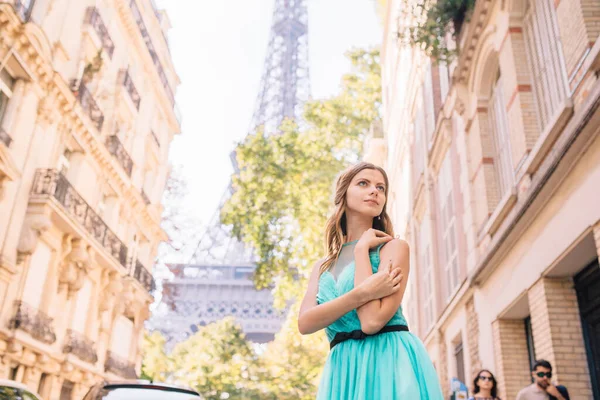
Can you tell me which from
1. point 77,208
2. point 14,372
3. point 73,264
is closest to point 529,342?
point 14,372

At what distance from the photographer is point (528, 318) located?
9562mm

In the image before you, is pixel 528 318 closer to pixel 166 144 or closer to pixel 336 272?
pixel 336 272

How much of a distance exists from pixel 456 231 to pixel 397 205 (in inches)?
465

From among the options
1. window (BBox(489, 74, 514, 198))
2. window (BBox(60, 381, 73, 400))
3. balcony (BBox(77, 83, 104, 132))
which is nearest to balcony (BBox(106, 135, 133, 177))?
balcony (BBox(77, 83, 104, 132))

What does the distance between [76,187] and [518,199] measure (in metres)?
14.5

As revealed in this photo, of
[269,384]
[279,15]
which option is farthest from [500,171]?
[279,15]

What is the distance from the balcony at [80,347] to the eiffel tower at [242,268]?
127ft

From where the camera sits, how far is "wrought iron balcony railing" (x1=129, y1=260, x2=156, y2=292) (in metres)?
24.2

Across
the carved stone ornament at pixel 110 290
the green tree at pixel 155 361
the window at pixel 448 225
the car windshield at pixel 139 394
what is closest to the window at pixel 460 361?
the window at pixel 448 225

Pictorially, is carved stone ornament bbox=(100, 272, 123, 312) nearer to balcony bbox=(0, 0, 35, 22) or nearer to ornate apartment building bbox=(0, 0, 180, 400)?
ornate apartment building bbox=(0, 0, 180, 400)

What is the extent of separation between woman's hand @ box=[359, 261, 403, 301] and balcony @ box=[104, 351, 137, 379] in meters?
22.1

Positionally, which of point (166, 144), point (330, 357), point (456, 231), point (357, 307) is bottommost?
point (330, 357)

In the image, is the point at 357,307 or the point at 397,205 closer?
the point at 357,307

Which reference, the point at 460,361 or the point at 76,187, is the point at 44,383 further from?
the point at 460,361
